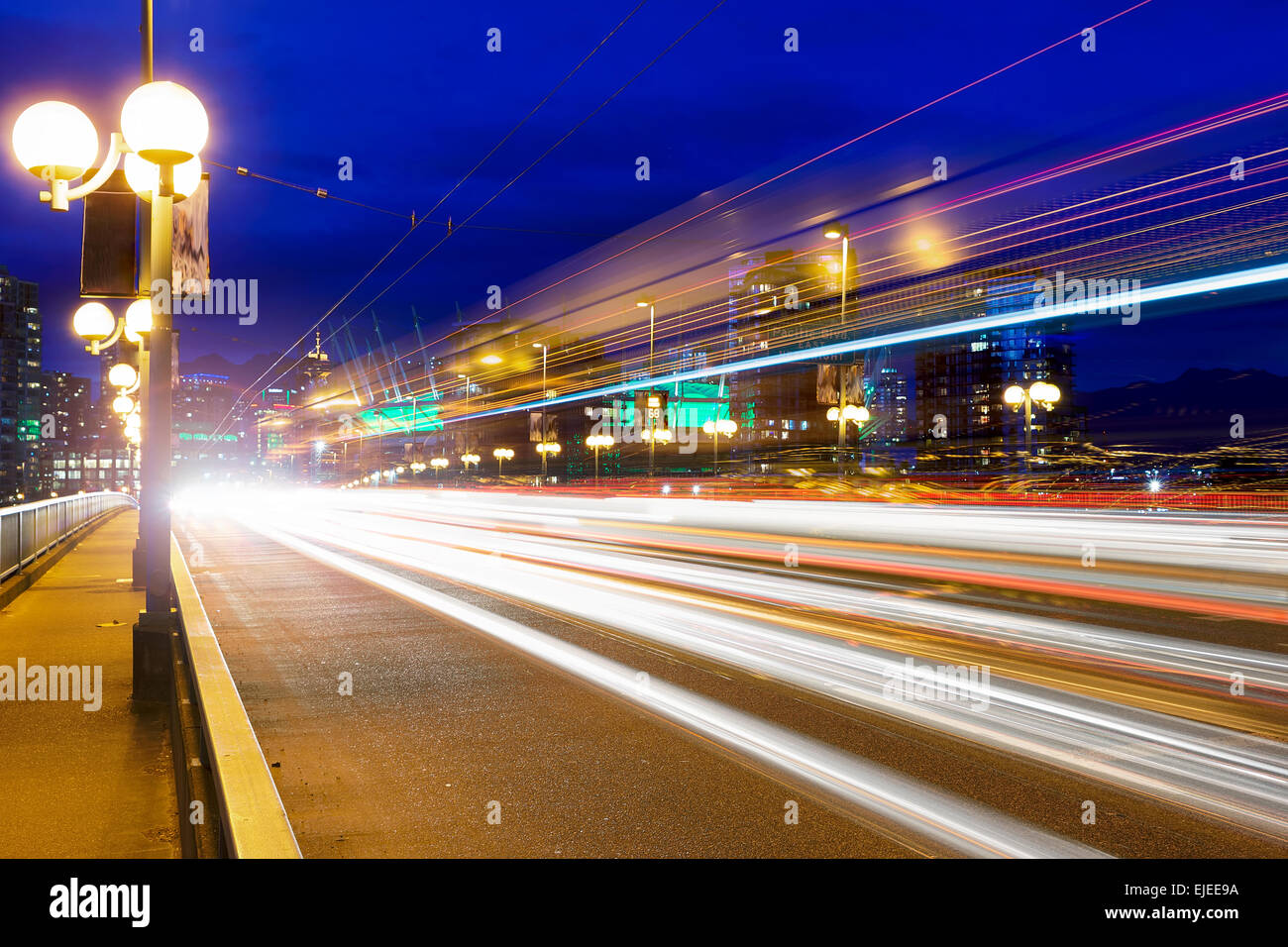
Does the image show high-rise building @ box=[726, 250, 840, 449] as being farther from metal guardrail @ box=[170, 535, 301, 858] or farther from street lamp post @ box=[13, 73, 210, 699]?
metal guardrail @ box=[170, 535, 301, 858]

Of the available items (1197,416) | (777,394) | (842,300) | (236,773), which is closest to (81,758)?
(236,773)

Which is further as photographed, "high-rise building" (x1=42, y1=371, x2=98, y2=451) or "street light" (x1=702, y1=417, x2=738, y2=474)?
"high-rise building" (x1=42, y1=371, x2=98, y2=451)

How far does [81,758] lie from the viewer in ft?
18.1

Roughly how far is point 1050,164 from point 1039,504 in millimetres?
7387

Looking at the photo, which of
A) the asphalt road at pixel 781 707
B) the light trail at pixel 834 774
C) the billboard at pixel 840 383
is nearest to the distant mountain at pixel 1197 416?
the billboard at pixel 840 383

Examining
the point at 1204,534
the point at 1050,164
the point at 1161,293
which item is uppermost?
the point at 1050,164

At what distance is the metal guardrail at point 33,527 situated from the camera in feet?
38.7

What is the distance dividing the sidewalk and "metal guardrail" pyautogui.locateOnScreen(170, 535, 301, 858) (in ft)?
1.78

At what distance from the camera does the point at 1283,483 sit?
17.7 meters

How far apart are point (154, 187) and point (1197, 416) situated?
29.7m

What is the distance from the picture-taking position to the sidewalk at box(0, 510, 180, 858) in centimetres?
442

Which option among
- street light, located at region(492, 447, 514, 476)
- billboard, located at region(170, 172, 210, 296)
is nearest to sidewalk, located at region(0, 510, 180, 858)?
billboard, located at region(170, 172, 210, 296)
